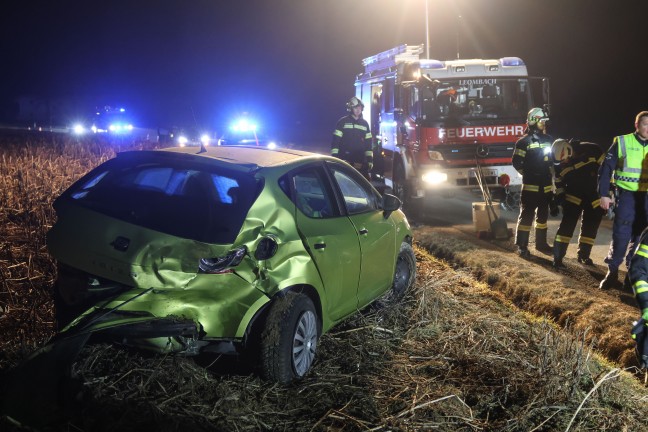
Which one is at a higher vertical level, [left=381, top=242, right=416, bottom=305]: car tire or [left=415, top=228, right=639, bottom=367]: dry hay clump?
[left=381, top=242, right=416, bottom=305]: car tire

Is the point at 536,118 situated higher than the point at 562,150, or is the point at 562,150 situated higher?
the point at 536,118

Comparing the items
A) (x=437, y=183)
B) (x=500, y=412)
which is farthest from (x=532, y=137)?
(x=500, y=412)

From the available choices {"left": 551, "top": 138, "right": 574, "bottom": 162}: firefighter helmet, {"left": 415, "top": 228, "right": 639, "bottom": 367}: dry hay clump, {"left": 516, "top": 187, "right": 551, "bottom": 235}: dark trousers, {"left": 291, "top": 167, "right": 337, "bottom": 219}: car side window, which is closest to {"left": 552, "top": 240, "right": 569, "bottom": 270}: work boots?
{"left": 415, "top": 228, "right": 639, "bottom": 367}: dry hay clump

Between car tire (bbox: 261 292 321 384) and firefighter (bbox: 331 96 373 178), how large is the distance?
657cm

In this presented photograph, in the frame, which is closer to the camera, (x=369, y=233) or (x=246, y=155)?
(x=246, y=155)

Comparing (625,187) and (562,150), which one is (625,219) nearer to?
(625,187)

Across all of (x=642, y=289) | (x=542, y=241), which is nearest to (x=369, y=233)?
(x=642, y=289)

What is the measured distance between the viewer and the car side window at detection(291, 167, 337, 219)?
14.4 ft

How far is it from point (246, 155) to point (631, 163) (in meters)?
4.37

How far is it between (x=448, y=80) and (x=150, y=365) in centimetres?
894

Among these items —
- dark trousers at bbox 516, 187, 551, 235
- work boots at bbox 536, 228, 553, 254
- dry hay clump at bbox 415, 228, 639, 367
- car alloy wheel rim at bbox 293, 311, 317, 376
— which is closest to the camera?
car alloy wheel rim at bbox 293, 311, 317, 376

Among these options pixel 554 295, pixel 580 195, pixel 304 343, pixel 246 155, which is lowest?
pixel 554 295

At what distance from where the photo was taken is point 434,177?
1112cm

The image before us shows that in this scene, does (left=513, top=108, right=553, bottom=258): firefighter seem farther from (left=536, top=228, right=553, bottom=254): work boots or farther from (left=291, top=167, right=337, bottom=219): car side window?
(left=291, top=167, right=337, bottom=219): car side window
